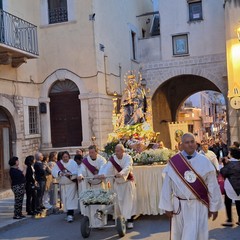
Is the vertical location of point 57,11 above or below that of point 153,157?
above

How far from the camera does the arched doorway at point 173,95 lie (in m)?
23.8

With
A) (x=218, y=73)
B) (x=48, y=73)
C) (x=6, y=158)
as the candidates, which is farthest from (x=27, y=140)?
(x=218, y=73)

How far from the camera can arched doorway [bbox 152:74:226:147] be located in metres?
23.8

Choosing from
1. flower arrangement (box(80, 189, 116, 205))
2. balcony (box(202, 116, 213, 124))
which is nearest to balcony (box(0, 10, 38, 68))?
flower arrangement (box(80, 189, 116, 205))

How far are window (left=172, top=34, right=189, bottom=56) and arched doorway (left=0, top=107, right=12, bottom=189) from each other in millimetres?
10454

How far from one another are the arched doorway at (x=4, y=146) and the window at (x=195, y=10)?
37.6 feet

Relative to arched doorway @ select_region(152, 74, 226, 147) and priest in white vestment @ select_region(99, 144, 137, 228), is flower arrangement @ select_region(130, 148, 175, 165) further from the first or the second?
arched doorway @ select_region(152, 74, 226, 147)

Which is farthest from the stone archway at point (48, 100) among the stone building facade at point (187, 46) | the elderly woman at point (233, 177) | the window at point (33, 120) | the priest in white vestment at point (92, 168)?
the elderly woman at point (233, 177)

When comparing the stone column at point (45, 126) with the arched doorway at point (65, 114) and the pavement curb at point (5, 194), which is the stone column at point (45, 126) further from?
the pavement curb at point (5, 194)

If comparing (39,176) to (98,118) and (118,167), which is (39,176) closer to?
(118,167)

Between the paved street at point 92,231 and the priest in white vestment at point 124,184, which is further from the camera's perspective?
the priest in white vestment at point 124,184

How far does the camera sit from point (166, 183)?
5.21m

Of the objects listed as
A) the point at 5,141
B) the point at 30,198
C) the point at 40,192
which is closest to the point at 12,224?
the point at 30,198

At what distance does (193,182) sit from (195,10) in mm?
17600
